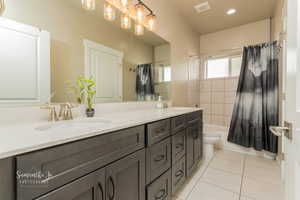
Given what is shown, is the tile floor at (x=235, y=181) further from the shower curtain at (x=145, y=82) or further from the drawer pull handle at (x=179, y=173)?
the shower curtain at (x=145, y=82)

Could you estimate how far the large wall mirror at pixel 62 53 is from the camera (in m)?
0.86

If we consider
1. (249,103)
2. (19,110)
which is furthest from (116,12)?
(249,103)

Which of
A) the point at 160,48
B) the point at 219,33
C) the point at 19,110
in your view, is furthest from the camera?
the point at 219,33

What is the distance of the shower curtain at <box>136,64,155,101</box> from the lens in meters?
1.80

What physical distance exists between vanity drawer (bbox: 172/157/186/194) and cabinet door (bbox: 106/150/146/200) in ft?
1.51

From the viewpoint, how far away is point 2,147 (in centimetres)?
44

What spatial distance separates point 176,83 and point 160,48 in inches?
26.5

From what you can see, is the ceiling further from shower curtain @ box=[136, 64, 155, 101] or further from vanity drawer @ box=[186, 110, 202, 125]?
vanity drawer @ box=[186, 110, 202, 125]

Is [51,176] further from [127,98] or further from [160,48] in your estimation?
[160,48]

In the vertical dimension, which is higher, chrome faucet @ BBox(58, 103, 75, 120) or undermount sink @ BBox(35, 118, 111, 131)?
chrome faucet @ BBox(58, 103, 75, 120)

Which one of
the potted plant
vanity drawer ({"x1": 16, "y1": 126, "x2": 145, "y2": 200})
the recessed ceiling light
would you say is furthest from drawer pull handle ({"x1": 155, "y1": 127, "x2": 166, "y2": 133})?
the recessed ceiling light

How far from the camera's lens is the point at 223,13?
2.48 meters

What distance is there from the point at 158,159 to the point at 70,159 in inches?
26.9

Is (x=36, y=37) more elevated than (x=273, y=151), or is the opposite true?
(x=36, y=37)
